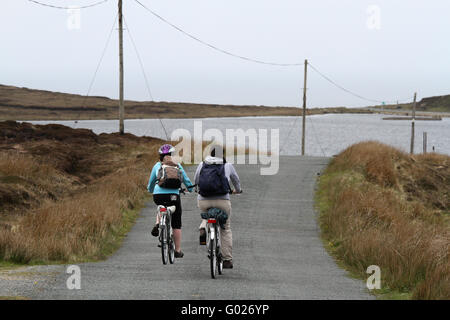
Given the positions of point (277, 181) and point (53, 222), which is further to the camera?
point (277, 181)

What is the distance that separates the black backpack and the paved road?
1407 mm

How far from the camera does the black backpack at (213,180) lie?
33.3 feet

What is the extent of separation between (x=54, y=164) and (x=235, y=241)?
1355 centimetres

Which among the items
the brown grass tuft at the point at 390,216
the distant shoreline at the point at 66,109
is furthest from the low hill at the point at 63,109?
the brown grass tuft at the point at 390,216

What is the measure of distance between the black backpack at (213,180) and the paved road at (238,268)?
1.41 metres

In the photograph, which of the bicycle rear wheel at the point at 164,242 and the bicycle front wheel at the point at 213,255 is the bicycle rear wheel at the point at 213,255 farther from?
the bicycle rear wheel at the point at 164,242

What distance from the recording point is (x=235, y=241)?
15516 millimetres

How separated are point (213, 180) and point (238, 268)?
2479 millimetres

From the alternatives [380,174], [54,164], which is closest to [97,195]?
[54,164]

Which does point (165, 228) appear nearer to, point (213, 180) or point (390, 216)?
point (213, 180)

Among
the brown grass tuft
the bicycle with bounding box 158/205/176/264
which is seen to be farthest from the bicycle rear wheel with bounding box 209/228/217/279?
the brown grass tuft

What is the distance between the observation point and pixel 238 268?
470 inches

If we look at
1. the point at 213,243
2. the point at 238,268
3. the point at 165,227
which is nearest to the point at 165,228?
the point at 165,227
